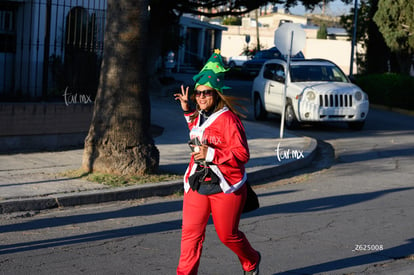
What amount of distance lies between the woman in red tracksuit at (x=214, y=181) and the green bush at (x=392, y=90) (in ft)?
69.1

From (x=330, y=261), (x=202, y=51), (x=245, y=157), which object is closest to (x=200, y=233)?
(x=245, y=157)

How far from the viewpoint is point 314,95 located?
17844 mm

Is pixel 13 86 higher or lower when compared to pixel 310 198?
higher

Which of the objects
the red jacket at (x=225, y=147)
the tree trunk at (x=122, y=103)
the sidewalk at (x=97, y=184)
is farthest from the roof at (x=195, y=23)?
the red jacket at (x=225, y=147)

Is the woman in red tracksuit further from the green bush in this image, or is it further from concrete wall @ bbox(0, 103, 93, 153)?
the green bush

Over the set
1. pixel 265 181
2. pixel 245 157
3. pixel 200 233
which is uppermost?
pixel 245 157

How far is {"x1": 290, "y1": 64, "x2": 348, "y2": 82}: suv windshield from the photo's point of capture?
1884cm

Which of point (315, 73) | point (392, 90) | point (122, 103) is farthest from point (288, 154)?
point (392, 90)

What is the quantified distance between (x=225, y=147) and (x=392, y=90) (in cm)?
2202

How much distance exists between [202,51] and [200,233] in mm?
47011

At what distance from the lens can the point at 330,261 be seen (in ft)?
21.9

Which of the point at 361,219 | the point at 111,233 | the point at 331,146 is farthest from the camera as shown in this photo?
the point at 331,146

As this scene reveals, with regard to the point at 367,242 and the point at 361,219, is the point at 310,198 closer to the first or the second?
the point at 361,219

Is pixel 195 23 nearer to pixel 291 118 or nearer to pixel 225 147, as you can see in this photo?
pixel 291 118
